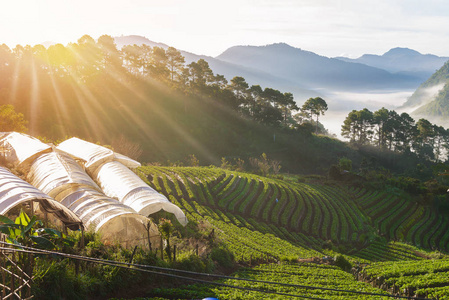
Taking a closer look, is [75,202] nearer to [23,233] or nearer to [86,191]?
[86,191]

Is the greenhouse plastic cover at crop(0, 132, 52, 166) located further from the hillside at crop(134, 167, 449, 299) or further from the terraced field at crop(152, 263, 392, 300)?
the terraced field at crop(152, 263, 392, 300)

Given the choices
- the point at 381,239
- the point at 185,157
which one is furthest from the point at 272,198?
the point at 185,157

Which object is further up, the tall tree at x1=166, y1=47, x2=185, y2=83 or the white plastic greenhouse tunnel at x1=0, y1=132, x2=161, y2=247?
the tall tree at x1=166, y1=47, x2=185, y2=83

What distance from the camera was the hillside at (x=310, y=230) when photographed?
64.6 feet

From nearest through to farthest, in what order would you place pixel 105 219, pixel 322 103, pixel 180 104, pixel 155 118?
pixel 105 219 → pixel 155 118 → pixel 180 104 → pixel 322 103

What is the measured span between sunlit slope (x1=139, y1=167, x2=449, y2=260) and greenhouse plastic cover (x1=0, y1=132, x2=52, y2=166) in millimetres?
14444

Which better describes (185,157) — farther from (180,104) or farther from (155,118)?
(180,104)

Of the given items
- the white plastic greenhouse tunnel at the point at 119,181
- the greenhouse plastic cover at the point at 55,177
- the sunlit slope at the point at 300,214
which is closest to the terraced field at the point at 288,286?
the sunlit slope at the point at 300,214

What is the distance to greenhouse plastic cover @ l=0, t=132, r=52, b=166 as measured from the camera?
89.9 ft

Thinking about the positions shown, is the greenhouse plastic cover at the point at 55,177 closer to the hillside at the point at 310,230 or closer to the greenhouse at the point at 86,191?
the greenhouse at the point at 86,191

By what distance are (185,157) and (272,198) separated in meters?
29.5

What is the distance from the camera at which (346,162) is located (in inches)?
2758

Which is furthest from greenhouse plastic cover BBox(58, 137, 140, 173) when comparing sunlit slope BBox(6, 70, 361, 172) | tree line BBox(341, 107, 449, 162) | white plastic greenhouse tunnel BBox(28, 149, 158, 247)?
tree line BBox(341, 107, 449, 162)

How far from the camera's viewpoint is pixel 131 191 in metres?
25.1
